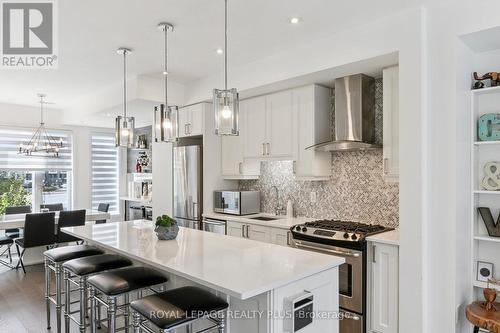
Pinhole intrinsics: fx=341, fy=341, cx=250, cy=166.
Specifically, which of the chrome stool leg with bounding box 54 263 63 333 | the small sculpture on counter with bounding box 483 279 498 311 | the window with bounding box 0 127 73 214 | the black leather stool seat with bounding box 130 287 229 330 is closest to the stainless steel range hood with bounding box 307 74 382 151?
the small sculpture on counter with bounding box 483 279 498 311

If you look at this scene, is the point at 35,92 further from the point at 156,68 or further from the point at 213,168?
the point at 213,168

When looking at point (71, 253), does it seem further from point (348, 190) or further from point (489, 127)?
point (489, 127)

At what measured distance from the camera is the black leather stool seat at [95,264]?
2650mm

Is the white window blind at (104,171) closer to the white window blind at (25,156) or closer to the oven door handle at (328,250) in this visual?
the white window blind at (25,156)

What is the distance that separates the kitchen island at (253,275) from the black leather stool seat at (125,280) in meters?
0.17

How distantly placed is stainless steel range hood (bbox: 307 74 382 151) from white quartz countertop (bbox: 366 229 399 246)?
0.87 metres

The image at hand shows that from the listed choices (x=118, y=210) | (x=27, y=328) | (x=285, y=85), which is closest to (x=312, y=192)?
(x=285, y=85)

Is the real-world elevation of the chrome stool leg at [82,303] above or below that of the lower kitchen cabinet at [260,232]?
below

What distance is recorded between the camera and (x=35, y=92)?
17.8 ft

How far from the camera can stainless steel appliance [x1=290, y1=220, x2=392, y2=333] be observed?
303 centimetres

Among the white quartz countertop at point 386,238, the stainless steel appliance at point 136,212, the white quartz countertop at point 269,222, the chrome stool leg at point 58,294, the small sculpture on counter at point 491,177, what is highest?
the small sculpture on counter at point 491,177

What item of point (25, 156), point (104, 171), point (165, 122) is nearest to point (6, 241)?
point (25, 156)

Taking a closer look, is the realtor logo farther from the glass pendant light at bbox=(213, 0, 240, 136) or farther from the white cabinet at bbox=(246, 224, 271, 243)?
the white cabinet at bbox=(246, 224, 271, 243)

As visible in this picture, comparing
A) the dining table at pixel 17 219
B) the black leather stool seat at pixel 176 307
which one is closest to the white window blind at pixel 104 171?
the dining table at pixel 17 219
